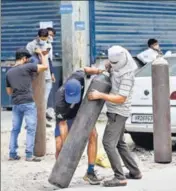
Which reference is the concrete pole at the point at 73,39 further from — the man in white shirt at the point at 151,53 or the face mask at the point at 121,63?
the face mask at the point at 121,63

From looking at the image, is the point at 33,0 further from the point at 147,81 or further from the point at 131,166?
the point at 131,166

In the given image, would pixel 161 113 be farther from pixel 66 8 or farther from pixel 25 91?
pixel 66 8

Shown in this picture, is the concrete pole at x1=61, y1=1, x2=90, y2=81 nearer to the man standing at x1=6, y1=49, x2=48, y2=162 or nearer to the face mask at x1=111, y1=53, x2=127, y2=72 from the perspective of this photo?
the man standing at x1=6, y1=49, x2=48, y2=162

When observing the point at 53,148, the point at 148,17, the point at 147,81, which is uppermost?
the point at 148,17

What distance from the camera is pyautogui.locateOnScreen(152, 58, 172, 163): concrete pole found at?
340 inches

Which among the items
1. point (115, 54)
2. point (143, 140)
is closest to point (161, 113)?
point (143, 140)

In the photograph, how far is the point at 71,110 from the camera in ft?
24.2

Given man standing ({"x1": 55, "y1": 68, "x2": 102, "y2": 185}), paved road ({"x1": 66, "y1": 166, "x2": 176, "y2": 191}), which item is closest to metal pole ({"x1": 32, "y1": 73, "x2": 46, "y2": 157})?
man standing ({"x1": 55, "y1": 68, "x2": 102, "y2": 185})

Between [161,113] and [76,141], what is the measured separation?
6.48 ft

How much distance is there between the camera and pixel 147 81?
376 inches

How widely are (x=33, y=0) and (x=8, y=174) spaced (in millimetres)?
8110

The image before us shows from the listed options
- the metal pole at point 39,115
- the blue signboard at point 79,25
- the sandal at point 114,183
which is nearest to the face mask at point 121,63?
the sandal at point 114,183

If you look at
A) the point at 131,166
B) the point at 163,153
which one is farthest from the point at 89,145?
the point at 163,153

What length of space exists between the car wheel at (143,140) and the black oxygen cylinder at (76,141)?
3.00 metres
